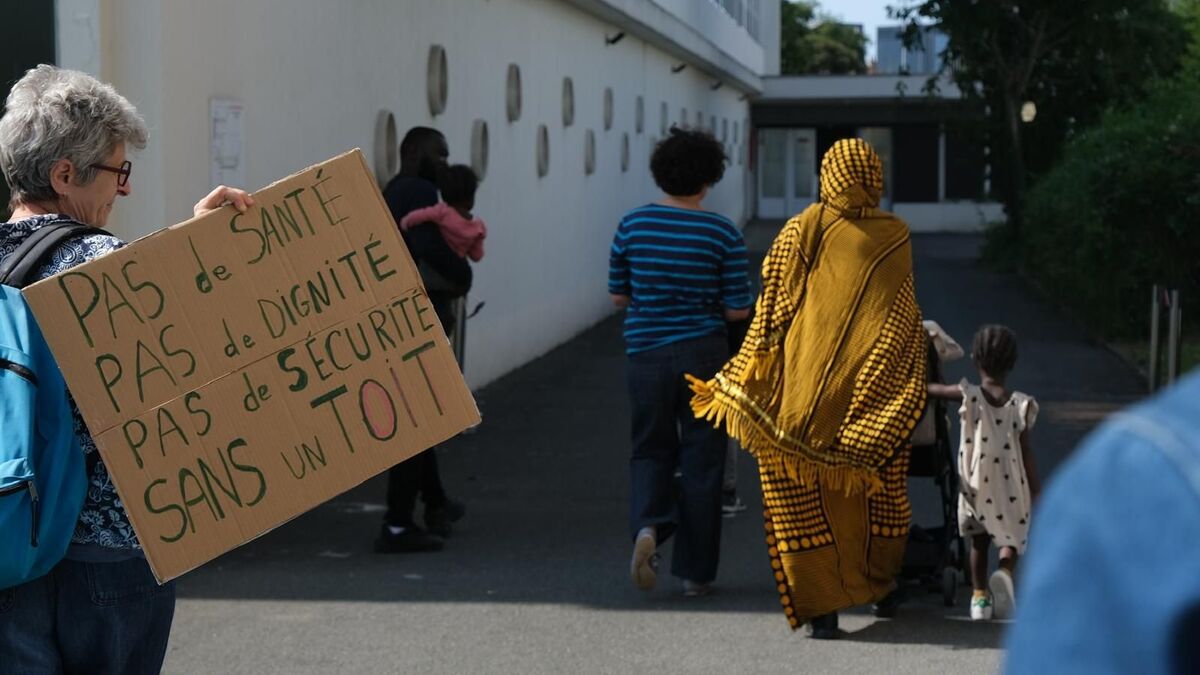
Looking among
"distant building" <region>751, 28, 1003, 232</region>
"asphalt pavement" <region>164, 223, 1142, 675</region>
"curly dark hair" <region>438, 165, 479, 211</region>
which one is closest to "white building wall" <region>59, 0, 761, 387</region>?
"curly dark hair" <region>438, 165, 479, 211</region>

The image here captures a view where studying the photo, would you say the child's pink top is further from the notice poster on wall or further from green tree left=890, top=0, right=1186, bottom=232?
green tree left=890, top=0, right=1186, bottom=232

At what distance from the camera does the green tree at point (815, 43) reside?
83.7 m

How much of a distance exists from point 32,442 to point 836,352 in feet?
11.7

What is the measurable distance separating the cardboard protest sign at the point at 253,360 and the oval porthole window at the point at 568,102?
14.6 metres

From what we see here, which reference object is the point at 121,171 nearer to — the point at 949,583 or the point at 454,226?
the point at 949,583

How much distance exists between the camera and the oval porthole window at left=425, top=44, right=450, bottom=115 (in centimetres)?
1234

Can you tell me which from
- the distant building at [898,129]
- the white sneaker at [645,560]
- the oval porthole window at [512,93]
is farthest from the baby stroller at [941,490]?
the distant building at [898,129]

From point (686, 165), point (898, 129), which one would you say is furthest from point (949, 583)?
point (898, 129)

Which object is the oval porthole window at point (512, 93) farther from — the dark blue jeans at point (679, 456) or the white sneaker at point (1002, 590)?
the white sneaker at point (1002, 590)

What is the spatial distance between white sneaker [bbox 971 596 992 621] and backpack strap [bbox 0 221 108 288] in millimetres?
4175

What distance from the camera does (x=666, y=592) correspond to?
7.03m

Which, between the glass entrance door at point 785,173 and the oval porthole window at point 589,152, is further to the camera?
the glass entrance door at point 785,173

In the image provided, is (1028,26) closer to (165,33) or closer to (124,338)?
(165,33)

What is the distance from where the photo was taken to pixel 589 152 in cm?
1966
